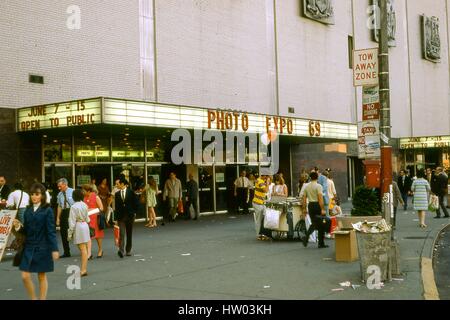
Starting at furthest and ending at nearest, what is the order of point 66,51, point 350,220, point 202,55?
point 202,55 < point 66,51 < point 350,220

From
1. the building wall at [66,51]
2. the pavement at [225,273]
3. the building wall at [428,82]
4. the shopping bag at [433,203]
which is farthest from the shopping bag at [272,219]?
the building wall at [428,82]

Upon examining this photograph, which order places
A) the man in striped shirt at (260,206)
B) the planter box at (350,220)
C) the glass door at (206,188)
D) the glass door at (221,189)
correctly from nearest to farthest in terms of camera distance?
the planter box at (350,220), the man in striped shirt at (260,206), the glass door at (206,188), the glass door at (221,189)

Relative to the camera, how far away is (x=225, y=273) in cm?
1038

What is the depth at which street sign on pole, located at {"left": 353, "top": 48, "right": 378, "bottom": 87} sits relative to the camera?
1105 cm

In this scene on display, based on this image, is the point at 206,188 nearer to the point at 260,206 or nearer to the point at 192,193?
the point at 192,193

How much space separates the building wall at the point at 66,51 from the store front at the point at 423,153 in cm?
2422

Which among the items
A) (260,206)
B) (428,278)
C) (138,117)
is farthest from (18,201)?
(428,278)

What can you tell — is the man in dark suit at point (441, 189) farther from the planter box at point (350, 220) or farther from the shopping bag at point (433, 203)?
the planter box at point (350, 220)

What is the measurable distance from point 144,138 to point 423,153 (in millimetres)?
29445

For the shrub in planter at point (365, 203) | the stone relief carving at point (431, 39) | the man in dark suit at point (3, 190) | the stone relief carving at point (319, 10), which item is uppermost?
the stone relief carving at point (431, 39)

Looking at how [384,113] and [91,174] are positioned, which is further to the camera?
[91,174]

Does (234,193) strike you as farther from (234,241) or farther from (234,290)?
(234,290)

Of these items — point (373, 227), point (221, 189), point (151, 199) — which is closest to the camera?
point (373, 227)

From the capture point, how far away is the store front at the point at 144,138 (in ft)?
56.6
